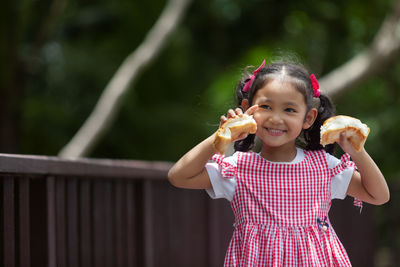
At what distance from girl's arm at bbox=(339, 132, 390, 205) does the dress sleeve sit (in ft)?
1.32

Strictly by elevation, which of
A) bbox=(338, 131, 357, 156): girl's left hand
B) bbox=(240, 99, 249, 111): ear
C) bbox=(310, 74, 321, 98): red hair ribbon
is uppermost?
bbox=(310, 74, 321, 98): red hair ribbon

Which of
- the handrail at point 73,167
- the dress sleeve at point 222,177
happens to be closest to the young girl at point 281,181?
the dress sleeve at point 222,177

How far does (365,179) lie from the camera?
2.36 meters

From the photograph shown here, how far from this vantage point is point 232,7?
42.7 ft

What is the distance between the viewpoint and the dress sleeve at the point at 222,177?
240cm

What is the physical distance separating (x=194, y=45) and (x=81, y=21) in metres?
2.41

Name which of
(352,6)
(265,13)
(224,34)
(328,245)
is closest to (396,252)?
(352,6)

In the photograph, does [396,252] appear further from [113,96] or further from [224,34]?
[224,34]

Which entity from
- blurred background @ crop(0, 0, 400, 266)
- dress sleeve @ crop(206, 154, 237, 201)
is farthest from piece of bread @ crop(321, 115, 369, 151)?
blurred background @ crop(0, 0, 400, 266)

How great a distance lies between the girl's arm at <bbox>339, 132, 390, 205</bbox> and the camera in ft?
7.49

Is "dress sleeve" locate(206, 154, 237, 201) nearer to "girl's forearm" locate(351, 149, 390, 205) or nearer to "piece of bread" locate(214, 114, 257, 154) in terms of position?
"piece of bread" locate(214, 114, 257, 154)

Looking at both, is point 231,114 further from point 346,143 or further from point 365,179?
point 365,179

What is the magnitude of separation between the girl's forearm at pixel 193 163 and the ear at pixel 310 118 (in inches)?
16.5

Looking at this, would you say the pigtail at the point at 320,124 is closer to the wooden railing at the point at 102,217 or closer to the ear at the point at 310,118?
the ear at the point at 310,118
